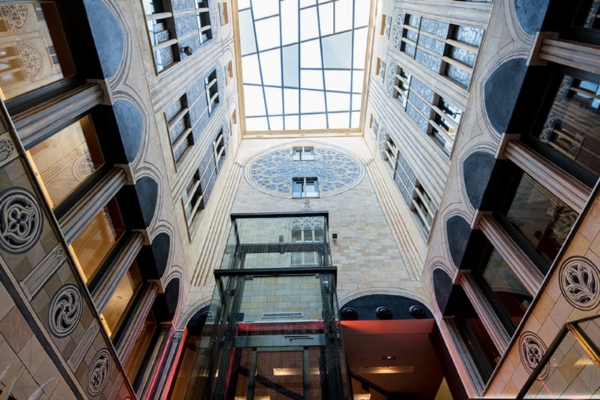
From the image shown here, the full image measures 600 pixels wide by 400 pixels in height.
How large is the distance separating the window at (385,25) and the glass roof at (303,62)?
2.06m

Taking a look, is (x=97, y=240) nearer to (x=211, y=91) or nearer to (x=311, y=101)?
(x=211, y=91)

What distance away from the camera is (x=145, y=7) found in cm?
561

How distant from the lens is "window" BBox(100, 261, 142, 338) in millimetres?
4484

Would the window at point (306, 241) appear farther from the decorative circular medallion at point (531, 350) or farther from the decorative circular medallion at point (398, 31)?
the decorative circular medallion at point (398, 31)

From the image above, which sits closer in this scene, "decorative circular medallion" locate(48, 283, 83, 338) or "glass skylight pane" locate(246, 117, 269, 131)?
"decorative circular medallion" locate(48, 283, 83, 338)

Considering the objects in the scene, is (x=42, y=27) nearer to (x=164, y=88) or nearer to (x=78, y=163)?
(x=78, y=163)

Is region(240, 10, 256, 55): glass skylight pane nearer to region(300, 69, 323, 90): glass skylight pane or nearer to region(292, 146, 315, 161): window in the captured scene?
region(300, 69, 323, 90): glass skylight pane

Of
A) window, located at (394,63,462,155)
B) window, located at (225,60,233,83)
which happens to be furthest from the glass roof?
window, located at (394,63,462,155)

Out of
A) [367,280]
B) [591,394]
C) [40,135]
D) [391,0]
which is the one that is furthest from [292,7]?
[591,394]

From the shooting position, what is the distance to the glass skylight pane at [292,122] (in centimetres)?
1669

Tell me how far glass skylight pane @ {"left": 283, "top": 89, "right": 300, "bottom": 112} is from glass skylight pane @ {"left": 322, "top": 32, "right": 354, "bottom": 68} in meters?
2.17

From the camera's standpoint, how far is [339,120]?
1678 centimetres

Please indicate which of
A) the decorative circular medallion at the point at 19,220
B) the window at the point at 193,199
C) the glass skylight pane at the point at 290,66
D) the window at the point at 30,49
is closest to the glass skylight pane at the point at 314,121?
the glass skylight pane at the point at 290,66

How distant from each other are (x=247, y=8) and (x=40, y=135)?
502 inches
